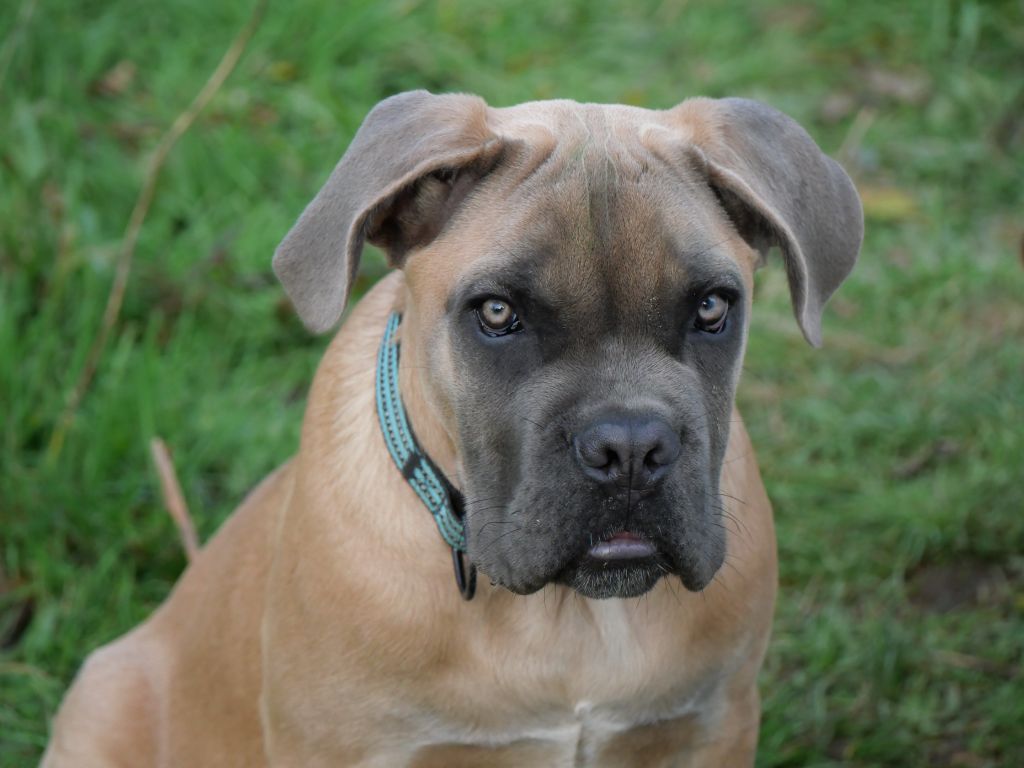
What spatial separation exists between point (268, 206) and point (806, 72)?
2.73 meters

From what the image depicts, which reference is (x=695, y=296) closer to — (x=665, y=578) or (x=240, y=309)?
(x=665, y=578)

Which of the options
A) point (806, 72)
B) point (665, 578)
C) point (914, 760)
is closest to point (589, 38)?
point (806, 72)

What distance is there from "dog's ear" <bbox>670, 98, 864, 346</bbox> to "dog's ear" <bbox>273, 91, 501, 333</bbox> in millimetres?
470

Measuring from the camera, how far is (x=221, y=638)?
363 cm

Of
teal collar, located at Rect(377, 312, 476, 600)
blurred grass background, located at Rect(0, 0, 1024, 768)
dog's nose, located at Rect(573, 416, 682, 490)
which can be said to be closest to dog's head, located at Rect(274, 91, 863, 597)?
dog's nose, located at Rect(573, 416, 682, 490)

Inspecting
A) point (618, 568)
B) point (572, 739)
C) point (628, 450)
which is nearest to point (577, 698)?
point (572, 739)

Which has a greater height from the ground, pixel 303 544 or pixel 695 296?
pixel 695 296

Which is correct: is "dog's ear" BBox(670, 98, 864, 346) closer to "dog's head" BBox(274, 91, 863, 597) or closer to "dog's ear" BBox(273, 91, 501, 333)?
"dog's head" BBox(274, 91, 863, 597)

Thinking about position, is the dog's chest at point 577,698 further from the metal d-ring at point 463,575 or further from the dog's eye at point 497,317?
the dog's eye at point 497,317

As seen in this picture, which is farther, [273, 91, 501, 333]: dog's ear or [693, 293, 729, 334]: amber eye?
[693, 293, 729, 334]: amber eye

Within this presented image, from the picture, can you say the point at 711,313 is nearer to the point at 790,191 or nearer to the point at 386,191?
the point at 790,191

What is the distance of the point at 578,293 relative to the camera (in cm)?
282

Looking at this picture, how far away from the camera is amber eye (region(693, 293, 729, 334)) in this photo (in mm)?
2934

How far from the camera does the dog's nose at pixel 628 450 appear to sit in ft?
8.95
